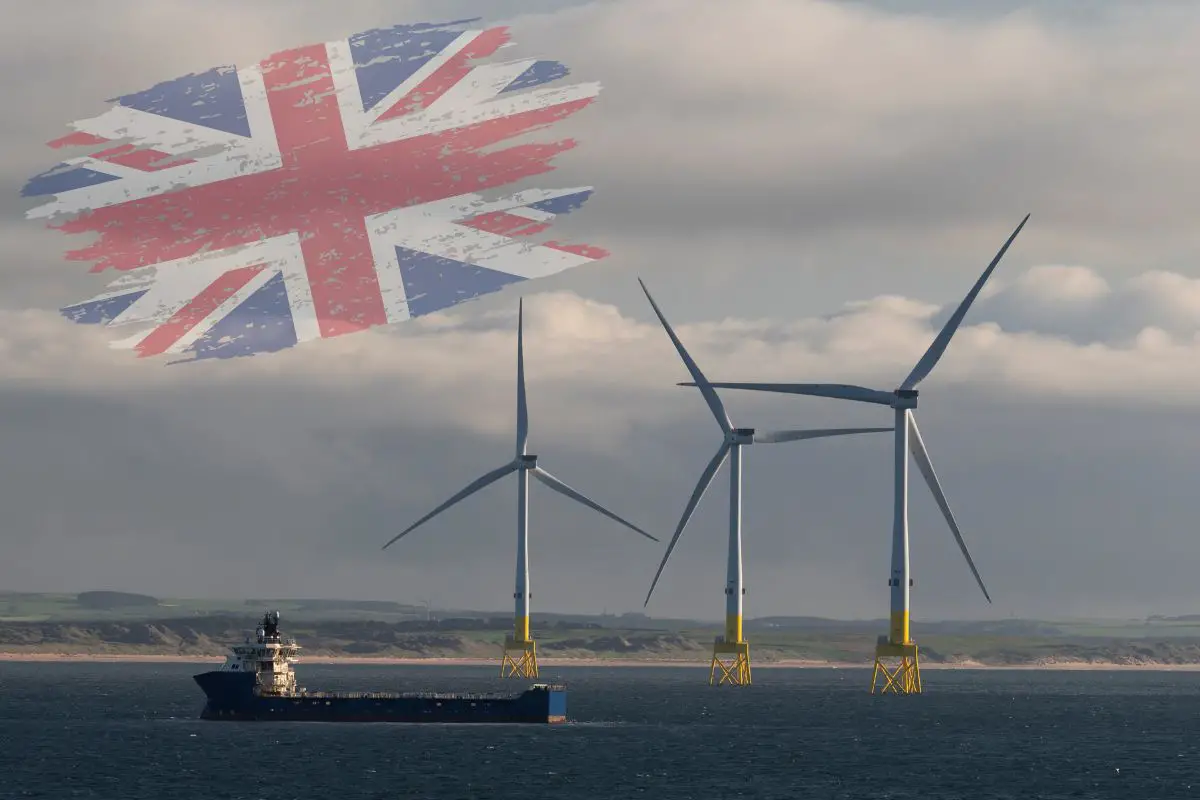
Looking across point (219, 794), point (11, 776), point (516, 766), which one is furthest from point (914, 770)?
point (11, 776)

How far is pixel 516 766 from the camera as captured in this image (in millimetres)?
186500

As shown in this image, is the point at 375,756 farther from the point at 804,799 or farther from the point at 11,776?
the point at 804,799

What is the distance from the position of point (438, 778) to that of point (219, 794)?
67.2 feet

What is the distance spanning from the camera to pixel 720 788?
17012cm

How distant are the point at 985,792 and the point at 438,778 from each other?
46829 millimetres

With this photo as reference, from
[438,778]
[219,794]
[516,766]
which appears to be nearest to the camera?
[219,794]

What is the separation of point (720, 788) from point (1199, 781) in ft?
160

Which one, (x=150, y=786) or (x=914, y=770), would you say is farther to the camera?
(x=914, y=770)

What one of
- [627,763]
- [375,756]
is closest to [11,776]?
[375,756]

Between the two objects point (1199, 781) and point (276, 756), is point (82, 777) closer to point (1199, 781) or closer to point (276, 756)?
point (276, 756)

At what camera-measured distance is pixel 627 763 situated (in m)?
192

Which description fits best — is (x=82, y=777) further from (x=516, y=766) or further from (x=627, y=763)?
(x=627, y=763)

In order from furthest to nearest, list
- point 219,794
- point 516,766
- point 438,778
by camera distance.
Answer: point 516,766 → point 438,778 → point 219,794

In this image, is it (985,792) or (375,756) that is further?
(375,756)
